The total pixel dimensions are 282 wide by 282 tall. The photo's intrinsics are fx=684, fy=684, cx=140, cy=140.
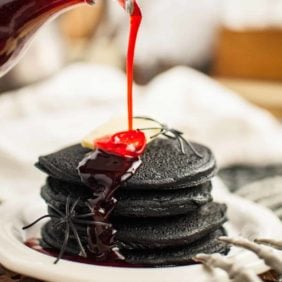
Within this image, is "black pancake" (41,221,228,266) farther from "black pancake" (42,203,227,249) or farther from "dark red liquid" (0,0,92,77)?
"dark red liquid" (0,0,92,77)

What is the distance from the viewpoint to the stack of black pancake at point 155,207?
33.2 inches

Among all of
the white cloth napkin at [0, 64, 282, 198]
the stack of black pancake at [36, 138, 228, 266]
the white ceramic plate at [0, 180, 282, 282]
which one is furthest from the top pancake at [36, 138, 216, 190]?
the white cloth napkin at [0, 64, 282, 198]

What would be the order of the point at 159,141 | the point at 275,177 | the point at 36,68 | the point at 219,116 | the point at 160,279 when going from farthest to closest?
1. the point at 36,68
2. the point at 219,116
3. the point at 275,177
4. the point at 159,141
5. the point at 160,279

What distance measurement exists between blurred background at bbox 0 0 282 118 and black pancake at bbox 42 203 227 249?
1.86 meters

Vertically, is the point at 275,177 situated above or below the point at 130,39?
below

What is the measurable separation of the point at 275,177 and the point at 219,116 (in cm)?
37

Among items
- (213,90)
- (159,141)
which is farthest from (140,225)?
(213,90)

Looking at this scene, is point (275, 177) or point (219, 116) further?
point (219, 116)

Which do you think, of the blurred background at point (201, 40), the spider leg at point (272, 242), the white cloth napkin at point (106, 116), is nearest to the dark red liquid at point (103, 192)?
the spider leg at point (272, 242)

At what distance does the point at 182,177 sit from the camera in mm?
861

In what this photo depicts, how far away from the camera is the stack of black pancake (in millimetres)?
842

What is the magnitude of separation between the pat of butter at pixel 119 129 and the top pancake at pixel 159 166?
0.04 ft

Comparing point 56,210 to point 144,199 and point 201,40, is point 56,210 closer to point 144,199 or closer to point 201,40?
point 144,199

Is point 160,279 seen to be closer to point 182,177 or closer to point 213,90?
point 182,177
